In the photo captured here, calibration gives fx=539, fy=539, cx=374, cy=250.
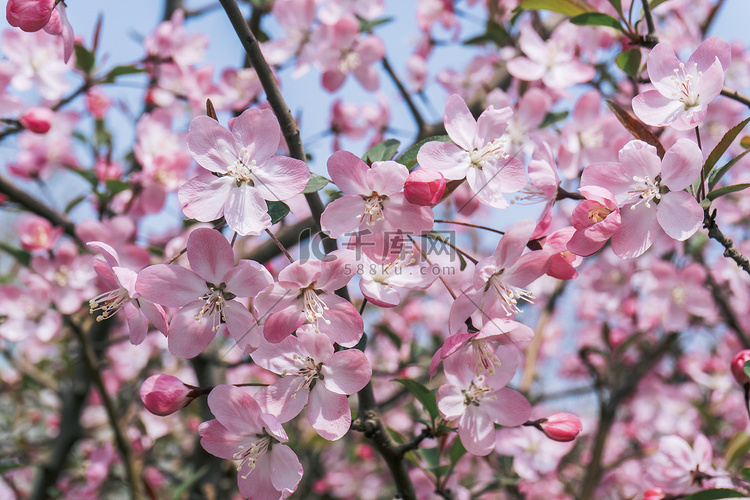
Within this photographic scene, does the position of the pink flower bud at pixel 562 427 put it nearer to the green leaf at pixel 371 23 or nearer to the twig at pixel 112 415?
the twig at pixel 112 415

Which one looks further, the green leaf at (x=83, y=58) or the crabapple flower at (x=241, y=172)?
the green leaf at (x=83, y=58)

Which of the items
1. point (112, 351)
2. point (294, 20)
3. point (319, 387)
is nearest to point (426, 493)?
point (319, 387)

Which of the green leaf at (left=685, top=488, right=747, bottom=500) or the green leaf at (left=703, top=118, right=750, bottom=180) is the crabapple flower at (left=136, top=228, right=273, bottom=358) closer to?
the green leaf at (left=703, top=118, right=750, bottom=180)

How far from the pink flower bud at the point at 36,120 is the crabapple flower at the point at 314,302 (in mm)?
1322

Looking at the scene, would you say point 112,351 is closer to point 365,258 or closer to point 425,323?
point 425,323

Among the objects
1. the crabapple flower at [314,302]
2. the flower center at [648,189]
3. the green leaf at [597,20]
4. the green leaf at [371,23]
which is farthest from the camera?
the green leaf at [371,23]

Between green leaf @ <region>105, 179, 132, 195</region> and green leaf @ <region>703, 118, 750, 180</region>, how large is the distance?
178 centimetres

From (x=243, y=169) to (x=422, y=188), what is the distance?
339mm

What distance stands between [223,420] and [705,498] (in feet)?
3.11

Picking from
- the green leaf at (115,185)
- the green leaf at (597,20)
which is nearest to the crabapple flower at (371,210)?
the green leaf at (597,20)

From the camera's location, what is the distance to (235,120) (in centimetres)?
99

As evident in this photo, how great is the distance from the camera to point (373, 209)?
0.95 meters

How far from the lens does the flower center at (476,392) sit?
104cm

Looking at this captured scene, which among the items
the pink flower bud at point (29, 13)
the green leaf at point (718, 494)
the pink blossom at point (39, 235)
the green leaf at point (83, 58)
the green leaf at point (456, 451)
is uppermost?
the pink flower bud at point (29, 13)
